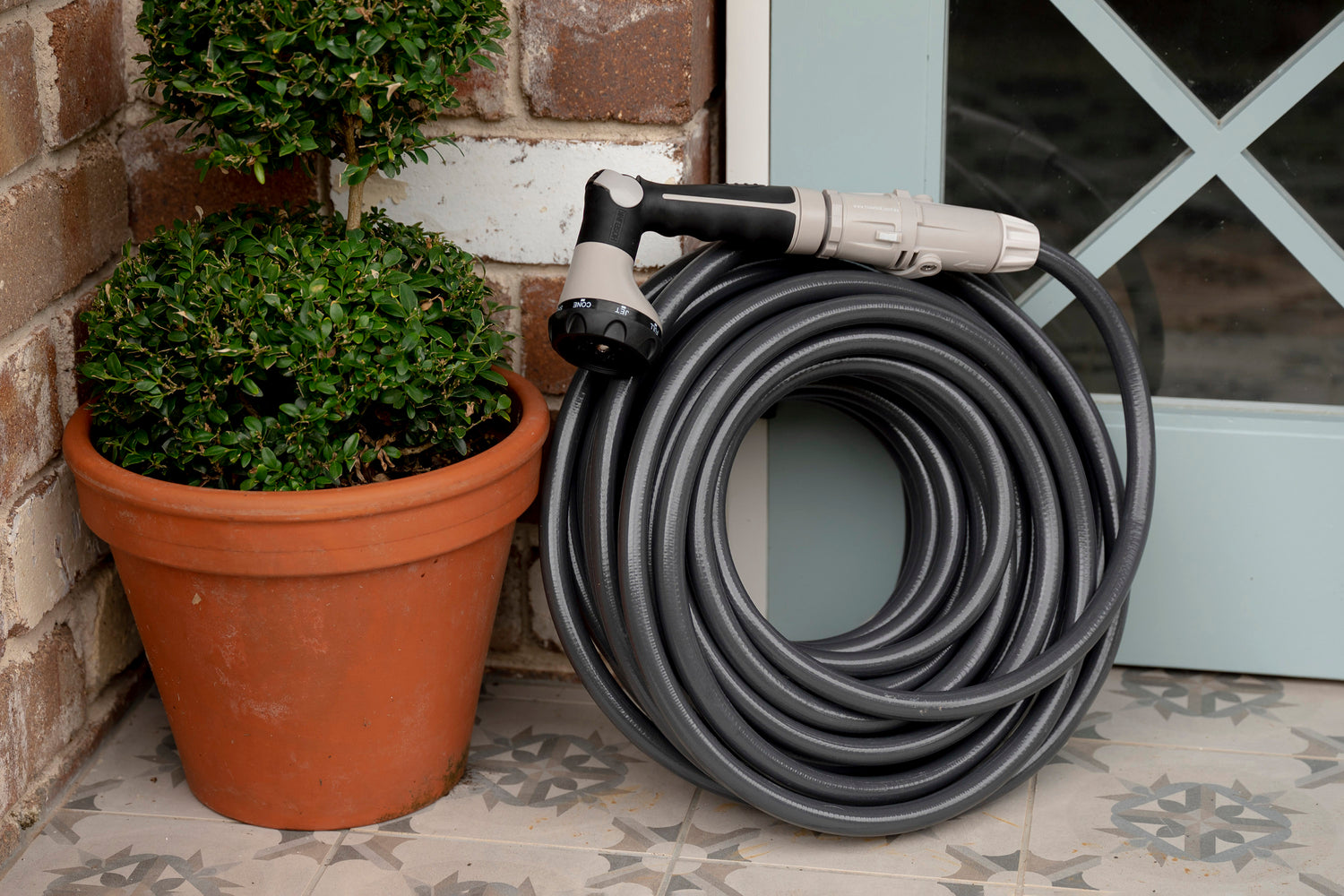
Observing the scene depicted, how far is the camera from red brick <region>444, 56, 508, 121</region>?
1.29 metres

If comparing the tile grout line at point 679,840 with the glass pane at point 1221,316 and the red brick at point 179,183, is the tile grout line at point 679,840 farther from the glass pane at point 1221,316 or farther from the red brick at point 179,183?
the red brick at point 179,183

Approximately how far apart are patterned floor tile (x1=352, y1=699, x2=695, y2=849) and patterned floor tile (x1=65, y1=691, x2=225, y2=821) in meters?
0.21

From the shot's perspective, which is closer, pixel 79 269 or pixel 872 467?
pixel 79 269

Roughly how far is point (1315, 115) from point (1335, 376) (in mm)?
271

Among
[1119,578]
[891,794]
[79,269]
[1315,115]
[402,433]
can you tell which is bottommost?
[891,794]

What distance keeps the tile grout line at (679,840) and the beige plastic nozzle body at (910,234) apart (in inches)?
20.9

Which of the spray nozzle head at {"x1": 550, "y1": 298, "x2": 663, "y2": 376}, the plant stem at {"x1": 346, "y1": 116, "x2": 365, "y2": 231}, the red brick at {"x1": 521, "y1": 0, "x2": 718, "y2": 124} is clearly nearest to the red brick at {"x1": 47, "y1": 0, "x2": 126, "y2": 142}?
the plant stem at {"x1": 346, "y1": 116, "x2": 365, "y2": 231}

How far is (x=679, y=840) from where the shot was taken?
1215 mm

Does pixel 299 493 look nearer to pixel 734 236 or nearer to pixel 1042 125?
pixel 734 236

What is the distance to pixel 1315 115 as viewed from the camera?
51.8 inches

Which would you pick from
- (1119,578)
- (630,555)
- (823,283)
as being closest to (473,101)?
(823,283)

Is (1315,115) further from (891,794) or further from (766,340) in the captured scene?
(891,794)

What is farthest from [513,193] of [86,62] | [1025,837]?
[1025,837]

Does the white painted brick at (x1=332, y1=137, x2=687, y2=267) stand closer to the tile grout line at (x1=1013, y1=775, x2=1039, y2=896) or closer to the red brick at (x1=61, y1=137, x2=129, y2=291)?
the red brick at (x1=61, y1=137, x2=129, y2=291)
